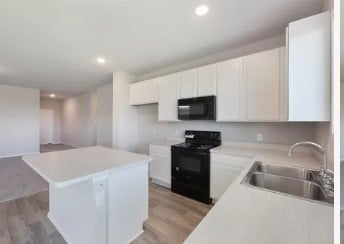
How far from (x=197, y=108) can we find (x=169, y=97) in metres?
0.69

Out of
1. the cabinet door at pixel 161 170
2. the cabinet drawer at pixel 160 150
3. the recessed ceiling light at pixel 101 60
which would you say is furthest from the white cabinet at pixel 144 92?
the cabinet door at pixel 161 170

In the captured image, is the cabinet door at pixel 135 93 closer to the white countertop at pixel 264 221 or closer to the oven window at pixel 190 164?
the oven window at pixel 190 164

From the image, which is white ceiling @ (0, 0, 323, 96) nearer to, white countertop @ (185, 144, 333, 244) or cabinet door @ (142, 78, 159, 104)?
cabinet door @ (142, 78, 159, 104)

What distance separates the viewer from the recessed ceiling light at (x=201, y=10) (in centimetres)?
181

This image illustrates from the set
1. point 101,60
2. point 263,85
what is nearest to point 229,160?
point 263,85

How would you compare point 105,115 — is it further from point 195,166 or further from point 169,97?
point 195,166

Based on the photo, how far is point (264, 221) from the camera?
2.42 ft

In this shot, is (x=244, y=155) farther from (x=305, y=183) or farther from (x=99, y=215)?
(x=99, y=215)

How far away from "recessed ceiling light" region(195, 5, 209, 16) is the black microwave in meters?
1.15

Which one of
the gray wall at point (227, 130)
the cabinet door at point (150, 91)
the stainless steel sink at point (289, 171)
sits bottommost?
the stainless steel sink at point (289, 171)

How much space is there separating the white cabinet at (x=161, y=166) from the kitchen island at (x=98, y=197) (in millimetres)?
1101

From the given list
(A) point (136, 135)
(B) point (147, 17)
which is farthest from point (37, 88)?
(B) point (147, 17)

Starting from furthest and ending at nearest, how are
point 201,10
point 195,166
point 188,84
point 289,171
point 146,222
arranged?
point 188,84 < point 195,166 < point 146,222 < point 201,10 < point 289,171

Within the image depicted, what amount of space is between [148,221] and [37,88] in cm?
669
